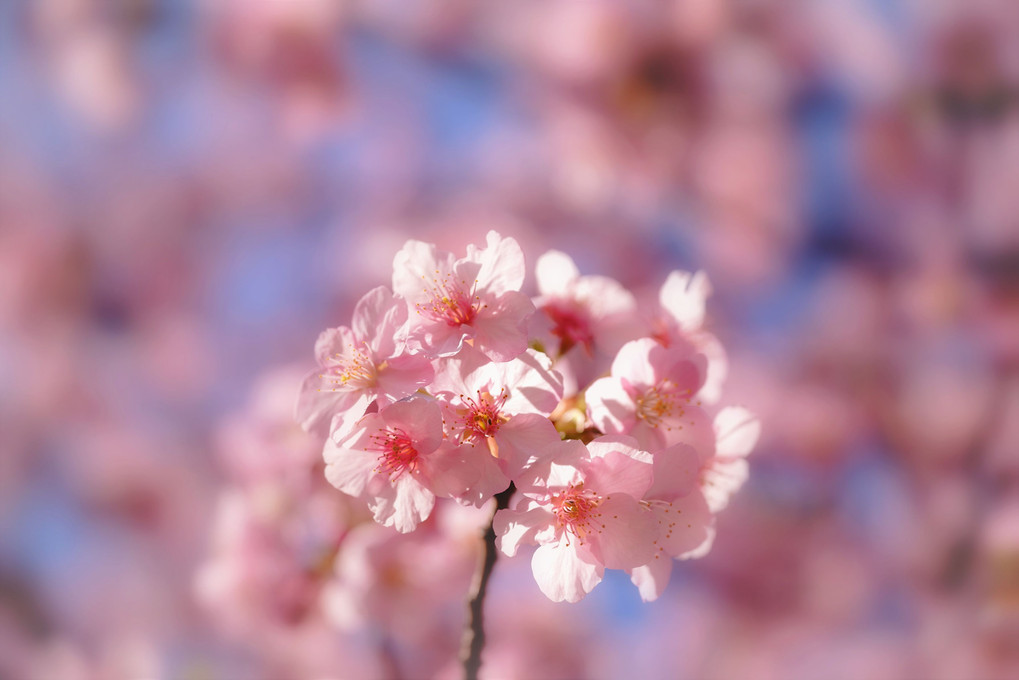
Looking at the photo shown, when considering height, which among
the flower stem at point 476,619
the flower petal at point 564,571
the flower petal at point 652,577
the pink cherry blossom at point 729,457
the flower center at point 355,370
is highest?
the pink cherry blossom at point 729,457

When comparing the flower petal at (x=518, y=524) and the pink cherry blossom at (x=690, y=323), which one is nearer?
the flower petal at (x=518, y=524)

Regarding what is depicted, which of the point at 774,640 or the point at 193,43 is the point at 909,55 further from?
the point at 193,43

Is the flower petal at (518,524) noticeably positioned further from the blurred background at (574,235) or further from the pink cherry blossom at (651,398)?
the blurred background at (574,235)

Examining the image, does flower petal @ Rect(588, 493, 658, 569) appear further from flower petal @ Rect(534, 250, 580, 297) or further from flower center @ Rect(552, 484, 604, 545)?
flower petal @ Rect(534, 250, 580, 297)

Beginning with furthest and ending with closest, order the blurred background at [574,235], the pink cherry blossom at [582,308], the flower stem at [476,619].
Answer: the blurred background at [574,235], the pink cherry blossom at [582,308], the flower stem at [476,619]

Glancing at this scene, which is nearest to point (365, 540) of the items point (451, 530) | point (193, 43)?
point (451, 530)

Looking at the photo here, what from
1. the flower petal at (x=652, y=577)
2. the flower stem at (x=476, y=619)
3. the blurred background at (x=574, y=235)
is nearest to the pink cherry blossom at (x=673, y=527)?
the flower petal at (x=652, y=577)

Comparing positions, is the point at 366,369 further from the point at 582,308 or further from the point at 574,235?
the point at 574,235

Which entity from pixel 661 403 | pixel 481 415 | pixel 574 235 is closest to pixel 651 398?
pixel 661 403

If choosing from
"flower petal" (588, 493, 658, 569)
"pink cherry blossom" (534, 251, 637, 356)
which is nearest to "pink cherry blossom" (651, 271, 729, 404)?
"pink cherry blossom" (534, 251, 637, 356)
